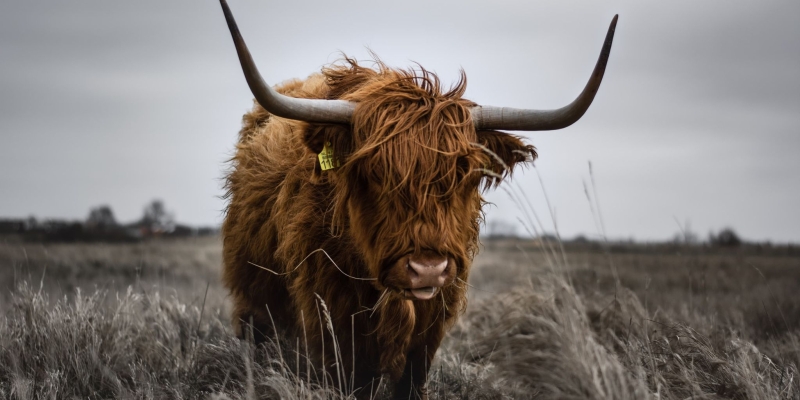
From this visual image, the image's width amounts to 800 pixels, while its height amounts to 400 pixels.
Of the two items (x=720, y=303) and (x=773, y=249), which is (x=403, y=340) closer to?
(x=720, y=303)

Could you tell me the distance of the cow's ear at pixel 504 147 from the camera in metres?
3.74

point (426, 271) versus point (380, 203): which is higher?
point (380, 203)

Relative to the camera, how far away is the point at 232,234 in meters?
5.46

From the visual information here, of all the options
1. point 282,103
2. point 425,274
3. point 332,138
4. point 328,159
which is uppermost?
point 282,103

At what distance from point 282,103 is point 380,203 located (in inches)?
27.9

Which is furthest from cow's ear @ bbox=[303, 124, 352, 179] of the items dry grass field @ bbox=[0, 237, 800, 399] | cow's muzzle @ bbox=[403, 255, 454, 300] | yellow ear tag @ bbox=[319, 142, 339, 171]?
dry grass field @ bbox=[0, 237, 800, 399]

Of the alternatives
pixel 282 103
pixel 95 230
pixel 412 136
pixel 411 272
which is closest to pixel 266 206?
pixel 282 103

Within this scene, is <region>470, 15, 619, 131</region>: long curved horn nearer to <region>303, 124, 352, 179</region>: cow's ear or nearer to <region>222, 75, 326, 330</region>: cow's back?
<region>303, 124, 352, 179</region>: cow's ear

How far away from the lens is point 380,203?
3393 millimetres

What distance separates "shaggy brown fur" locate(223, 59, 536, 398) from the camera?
329cm

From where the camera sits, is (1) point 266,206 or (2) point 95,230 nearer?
(1) point 266,206

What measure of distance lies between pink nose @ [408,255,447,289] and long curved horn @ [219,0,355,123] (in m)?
0.96

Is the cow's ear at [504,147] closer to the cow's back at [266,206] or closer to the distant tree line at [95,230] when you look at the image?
the cow's back at [266,206]

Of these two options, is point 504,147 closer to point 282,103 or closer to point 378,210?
point 378,210
